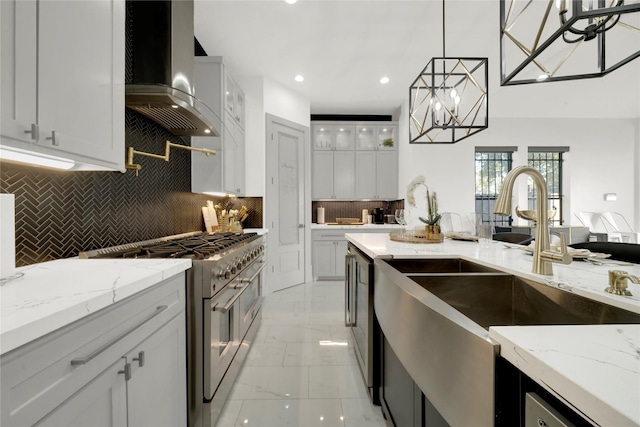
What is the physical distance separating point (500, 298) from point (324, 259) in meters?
3.83

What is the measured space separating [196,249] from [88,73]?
97 cm

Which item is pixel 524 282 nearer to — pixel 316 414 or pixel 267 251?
pixel 316 414

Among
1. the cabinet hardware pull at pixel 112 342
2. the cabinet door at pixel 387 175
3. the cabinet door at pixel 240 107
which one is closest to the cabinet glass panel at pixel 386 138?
the cabinet door at pixel 387 175

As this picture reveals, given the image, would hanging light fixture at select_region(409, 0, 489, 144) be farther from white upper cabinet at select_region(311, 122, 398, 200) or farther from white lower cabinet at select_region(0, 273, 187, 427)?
white lower cabinet at select_region(0, 273, 187, 427)

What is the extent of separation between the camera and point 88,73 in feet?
3.77

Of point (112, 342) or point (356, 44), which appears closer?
point (112, 342)

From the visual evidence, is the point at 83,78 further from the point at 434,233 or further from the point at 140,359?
the point at 434,233

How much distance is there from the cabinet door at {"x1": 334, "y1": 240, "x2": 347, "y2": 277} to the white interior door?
2.12 feet

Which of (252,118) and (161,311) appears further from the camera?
(252,118)

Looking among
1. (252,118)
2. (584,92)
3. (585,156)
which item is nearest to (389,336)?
(252,118)

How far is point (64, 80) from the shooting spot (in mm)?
1029

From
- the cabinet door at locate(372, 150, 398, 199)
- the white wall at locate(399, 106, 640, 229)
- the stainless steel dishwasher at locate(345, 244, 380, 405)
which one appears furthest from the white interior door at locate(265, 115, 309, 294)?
the white wall at locate(399, 106, 640, 229)

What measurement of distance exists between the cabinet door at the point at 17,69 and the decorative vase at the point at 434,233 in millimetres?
2225

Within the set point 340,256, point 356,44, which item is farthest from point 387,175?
point 356,44
